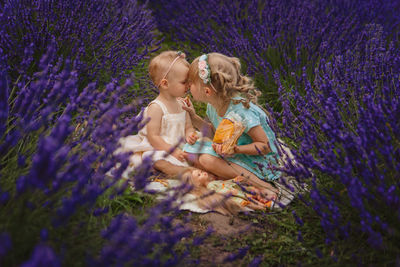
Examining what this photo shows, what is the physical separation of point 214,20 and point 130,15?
3.15 ft

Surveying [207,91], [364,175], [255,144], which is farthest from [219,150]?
[364,175]

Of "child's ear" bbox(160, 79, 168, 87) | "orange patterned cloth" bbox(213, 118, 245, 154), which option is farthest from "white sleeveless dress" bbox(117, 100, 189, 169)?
"orange patterned cloth" bbox(213, 118, 245, 154)

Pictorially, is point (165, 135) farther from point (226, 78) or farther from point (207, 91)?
point (226, 78)

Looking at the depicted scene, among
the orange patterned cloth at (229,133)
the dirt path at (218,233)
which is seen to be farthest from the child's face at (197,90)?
the dirt path at (218,233)

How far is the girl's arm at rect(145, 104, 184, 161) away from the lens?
2428 mm

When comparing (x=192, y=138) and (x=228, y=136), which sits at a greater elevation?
(x=228, y=136)

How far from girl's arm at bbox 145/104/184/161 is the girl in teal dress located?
0.08m

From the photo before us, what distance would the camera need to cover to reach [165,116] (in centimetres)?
251

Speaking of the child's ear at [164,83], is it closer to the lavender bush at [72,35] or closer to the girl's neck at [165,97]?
the girl's neck at [165,97]

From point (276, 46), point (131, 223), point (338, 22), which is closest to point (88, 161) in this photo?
point (131, 223)

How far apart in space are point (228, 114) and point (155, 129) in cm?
48

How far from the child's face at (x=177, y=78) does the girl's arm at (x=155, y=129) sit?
0.15 meters

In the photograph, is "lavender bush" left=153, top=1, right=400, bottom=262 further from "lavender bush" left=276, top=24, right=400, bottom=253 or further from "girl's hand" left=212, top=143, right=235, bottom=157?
"girl's hand" left=212, top=143, right=235, bottom=157

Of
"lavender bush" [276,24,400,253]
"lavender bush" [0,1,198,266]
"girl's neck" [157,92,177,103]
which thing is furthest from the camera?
"girl's neck" [157,92,177,103]
